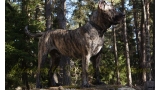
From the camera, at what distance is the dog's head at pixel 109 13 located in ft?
21.1

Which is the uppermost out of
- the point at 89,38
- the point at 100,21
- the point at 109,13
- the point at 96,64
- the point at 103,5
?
the point at 103,5

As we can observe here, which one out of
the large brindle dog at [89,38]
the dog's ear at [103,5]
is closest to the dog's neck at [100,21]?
the large brindle dog at [89,38]

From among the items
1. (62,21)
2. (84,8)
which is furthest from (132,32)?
(62,21)

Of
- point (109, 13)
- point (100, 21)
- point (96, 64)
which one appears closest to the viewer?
point (109, 13)

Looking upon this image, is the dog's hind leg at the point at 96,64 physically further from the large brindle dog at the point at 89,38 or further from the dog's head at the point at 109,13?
the dog's head at the point at 109,13

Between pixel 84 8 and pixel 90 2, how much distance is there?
0.89 metres

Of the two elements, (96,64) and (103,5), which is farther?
(96,64)

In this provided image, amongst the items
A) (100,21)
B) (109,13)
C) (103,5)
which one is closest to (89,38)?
(100,21)

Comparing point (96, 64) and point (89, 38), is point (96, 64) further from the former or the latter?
point (89, 38)

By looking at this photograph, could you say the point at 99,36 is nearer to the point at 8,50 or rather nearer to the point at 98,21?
the point at 98,21

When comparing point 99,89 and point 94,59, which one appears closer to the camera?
point 99,89

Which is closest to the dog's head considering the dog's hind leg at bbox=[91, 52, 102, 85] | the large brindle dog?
the large brindle dog

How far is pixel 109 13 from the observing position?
643 centimetres

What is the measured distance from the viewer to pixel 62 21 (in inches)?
509
